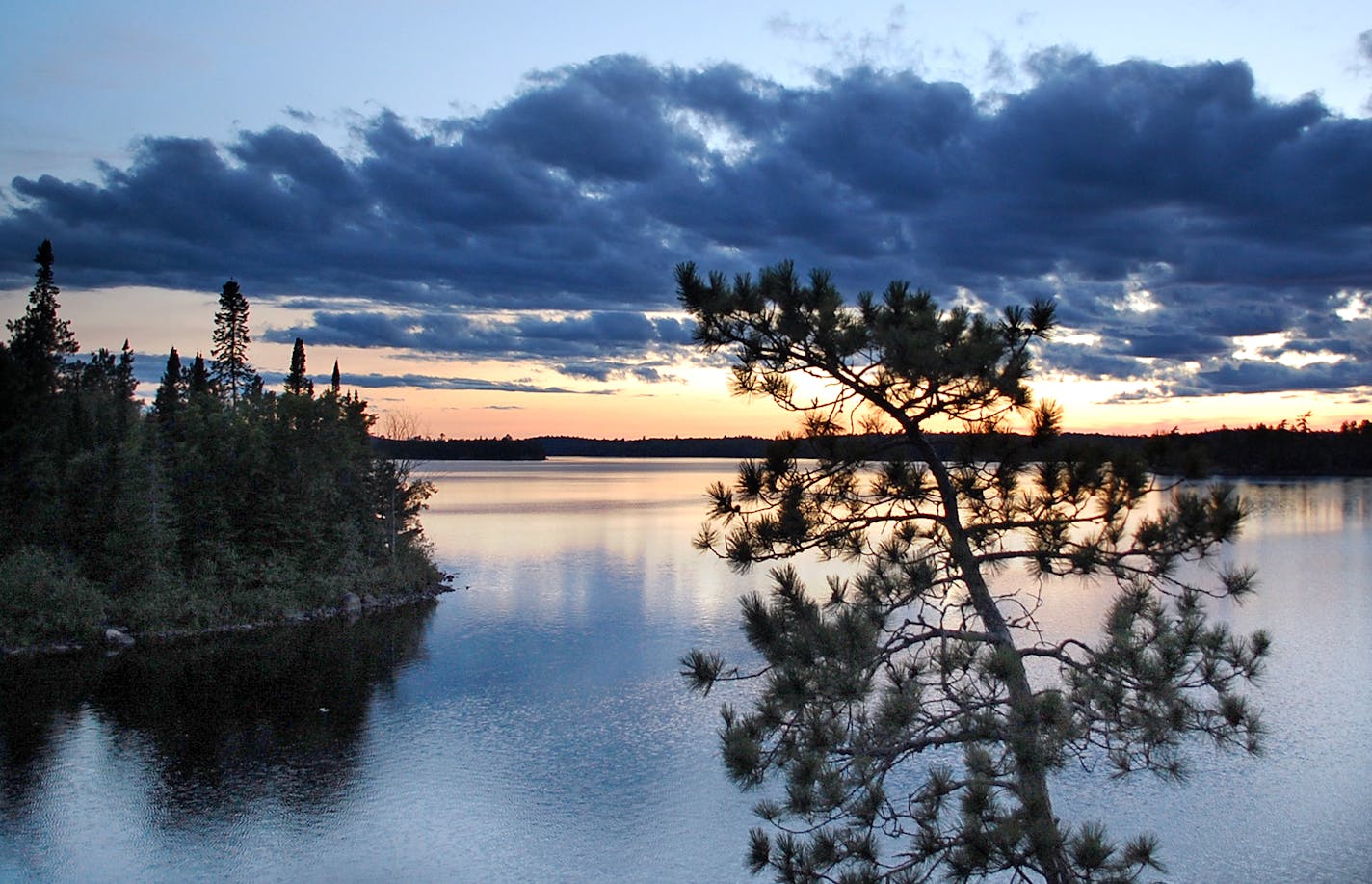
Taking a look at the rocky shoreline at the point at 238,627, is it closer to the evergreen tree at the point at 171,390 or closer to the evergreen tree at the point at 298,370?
the evergreen tree at the point at 171,390

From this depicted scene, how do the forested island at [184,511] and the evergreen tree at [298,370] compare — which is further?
the evergreen tree at [298,370]

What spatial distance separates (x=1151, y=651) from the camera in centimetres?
789

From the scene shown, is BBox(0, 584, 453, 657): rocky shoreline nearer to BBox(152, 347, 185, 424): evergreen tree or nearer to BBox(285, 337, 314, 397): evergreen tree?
BBox(152, 347, 185, 424): evergreen tree

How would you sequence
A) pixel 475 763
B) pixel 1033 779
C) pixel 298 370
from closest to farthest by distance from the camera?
pixel 1033 779 → pixel 475 763 → pixel 298 370

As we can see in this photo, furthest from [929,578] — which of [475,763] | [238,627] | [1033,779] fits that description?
[238,627]

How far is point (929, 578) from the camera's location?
7.44 metres

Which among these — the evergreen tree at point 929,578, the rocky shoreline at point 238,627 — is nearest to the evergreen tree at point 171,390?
the rocky shoreline at point 238,627

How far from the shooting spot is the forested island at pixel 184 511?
98.9 ft

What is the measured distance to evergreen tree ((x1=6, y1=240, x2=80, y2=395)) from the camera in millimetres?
34156

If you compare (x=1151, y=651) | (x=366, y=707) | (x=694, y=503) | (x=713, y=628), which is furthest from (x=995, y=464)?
(x=694, y=503)

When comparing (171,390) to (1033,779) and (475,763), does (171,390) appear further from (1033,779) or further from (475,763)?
(1033,779)

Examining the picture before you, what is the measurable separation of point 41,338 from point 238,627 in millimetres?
15287

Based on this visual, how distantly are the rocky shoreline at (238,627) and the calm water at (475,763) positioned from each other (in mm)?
1205

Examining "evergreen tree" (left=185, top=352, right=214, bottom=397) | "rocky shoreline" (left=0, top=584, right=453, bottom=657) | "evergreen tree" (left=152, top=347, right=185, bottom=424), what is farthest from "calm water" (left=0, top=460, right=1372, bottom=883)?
"evergreen tree" (left=185, top=352, right=214, bottom=397)
